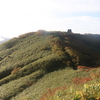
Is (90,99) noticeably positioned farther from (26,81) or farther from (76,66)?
(76,66)

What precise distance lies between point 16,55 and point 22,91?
1088 inches

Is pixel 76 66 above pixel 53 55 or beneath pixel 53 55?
beneath

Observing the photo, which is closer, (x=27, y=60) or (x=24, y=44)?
(x=27, y=60)

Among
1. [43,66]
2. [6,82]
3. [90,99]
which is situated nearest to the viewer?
[90,99]

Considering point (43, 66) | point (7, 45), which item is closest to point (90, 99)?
point (43, 66)

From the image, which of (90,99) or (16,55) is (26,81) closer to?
(16,55)

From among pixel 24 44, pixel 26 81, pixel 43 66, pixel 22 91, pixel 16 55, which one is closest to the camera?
pixel 22 91

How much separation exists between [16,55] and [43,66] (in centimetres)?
1926

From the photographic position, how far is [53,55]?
50.5 metres

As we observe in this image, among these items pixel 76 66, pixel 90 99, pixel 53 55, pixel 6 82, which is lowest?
pixel 6 82

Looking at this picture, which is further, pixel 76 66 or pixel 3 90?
pixel 76 66

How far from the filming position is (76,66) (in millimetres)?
44719

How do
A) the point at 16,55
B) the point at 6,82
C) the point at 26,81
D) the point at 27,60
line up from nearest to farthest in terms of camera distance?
the point at 26,81 < the point at 6,82 < the point at 27,60 < the point at 16,55

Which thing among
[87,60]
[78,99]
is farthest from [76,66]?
[78,99]
